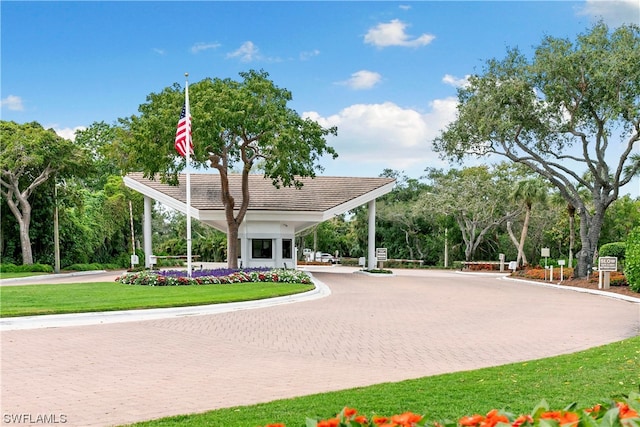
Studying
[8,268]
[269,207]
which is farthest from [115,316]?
[8,268]

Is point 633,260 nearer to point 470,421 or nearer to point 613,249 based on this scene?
point 613,249

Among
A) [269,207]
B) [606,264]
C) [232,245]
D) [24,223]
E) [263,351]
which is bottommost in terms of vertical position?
[263,351]

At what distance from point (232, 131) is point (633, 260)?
1676cm

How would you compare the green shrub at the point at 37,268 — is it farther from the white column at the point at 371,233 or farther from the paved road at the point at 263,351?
the paved road at the point at 263,351

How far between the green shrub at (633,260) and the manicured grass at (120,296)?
1150cm

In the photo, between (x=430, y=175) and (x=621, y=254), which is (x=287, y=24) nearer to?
(x=621, y=254)

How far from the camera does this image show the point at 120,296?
17453mm

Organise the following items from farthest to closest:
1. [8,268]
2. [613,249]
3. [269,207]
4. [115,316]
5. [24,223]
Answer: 1. [613,249]
2. [24,223]
3. [269,207]
4. [8,268]
5. [115,316]

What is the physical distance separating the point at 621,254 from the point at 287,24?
2776 cm

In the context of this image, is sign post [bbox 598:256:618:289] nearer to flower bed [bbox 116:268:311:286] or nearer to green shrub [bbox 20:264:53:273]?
flower bed [bbox 116:268:311:286]

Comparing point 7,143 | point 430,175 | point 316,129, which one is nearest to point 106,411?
point 316,129

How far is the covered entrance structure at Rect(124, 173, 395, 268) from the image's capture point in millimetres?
31859

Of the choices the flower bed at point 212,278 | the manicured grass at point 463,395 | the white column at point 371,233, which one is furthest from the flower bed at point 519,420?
the white column at point 371,233

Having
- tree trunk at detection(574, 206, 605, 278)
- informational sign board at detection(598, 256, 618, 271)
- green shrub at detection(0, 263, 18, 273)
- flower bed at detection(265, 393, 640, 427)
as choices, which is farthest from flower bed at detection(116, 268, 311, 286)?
Answer: flower bed at detection(265, 393, 640, 427)
